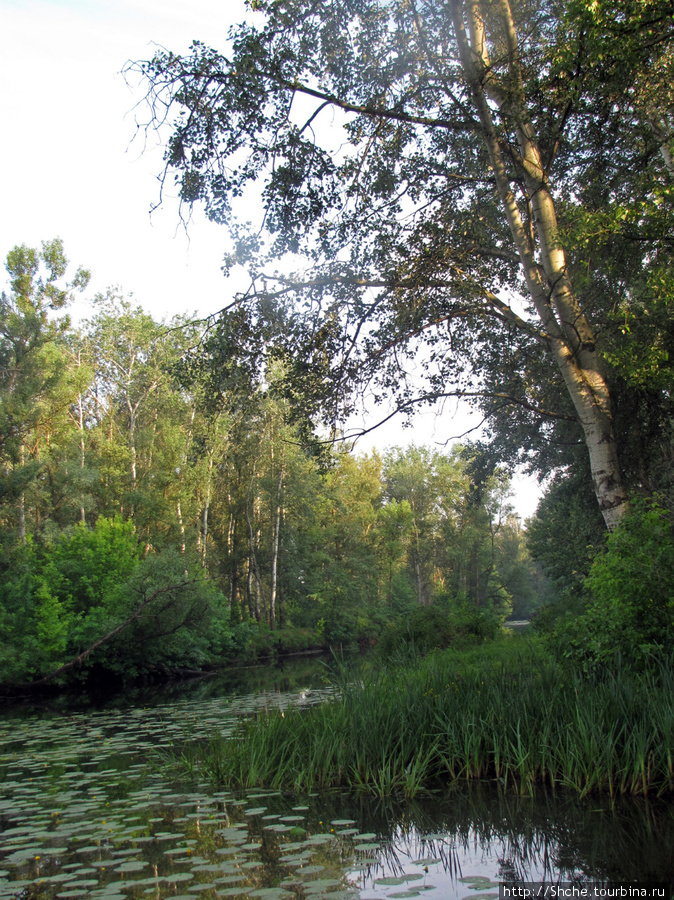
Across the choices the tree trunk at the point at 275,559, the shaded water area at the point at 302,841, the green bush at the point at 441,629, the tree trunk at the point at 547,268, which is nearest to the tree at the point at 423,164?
the tree trunk at the point at 547,268

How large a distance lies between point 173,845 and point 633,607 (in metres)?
4.76

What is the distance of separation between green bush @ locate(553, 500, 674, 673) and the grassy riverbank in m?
0.36

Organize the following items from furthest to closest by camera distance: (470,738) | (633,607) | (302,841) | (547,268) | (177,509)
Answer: (177,509)
(547,268)
(633,607)
(470,738)
(302,841)

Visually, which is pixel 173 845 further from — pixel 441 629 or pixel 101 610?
pixel 101 610

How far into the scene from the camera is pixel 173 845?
4.23 metres

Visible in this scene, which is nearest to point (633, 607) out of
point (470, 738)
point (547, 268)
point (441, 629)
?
point (470, 738)

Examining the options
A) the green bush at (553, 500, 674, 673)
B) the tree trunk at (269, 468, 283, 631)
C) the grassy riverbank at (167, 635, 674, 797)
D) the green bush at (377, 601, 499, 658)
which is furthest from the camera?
the tree trunk at (269, 468, 283, 631)

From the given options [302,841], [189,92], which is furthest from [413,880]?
[189,92]

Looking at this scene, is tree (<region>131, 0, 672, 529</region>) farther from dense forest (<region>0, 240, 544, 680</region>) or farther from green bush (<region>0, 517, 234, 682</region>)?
green bush (<region>0, 517, 234, 682</region>)

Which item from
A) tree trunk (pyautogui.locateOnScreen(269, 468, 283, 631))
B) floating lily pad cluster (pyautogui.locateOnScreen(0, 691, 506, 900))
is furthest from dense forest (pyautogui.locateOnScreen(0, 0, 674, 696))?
tree trunk (pyautogui.locateOnScreen(269, 468, 283, 631))

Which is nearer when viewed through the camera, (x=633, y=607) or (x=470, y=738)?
(x=470, y=738)

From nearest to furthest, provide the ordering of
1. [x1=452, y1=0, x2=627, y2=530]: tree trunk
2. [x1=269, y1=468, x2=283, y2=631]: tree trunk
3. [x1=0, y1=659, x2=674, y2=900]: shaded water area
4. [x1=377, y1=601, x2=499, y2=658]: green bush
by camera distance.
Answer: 1. [x1=0, y1=659, x2=674, y2=900]: shaded water area
2. [x1=452, y1=0, x2=627, y2=530]: tree trunk
3. [x1=377, y1=601, x2=499, y2=658]: green bush
4. [x1=269, y1=468, x2=283, y2=631]: tree trunk

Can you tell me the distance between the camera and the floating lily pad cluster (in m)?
3.46

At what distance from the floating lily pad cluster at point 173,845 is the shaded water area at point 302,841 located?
0.04ft
